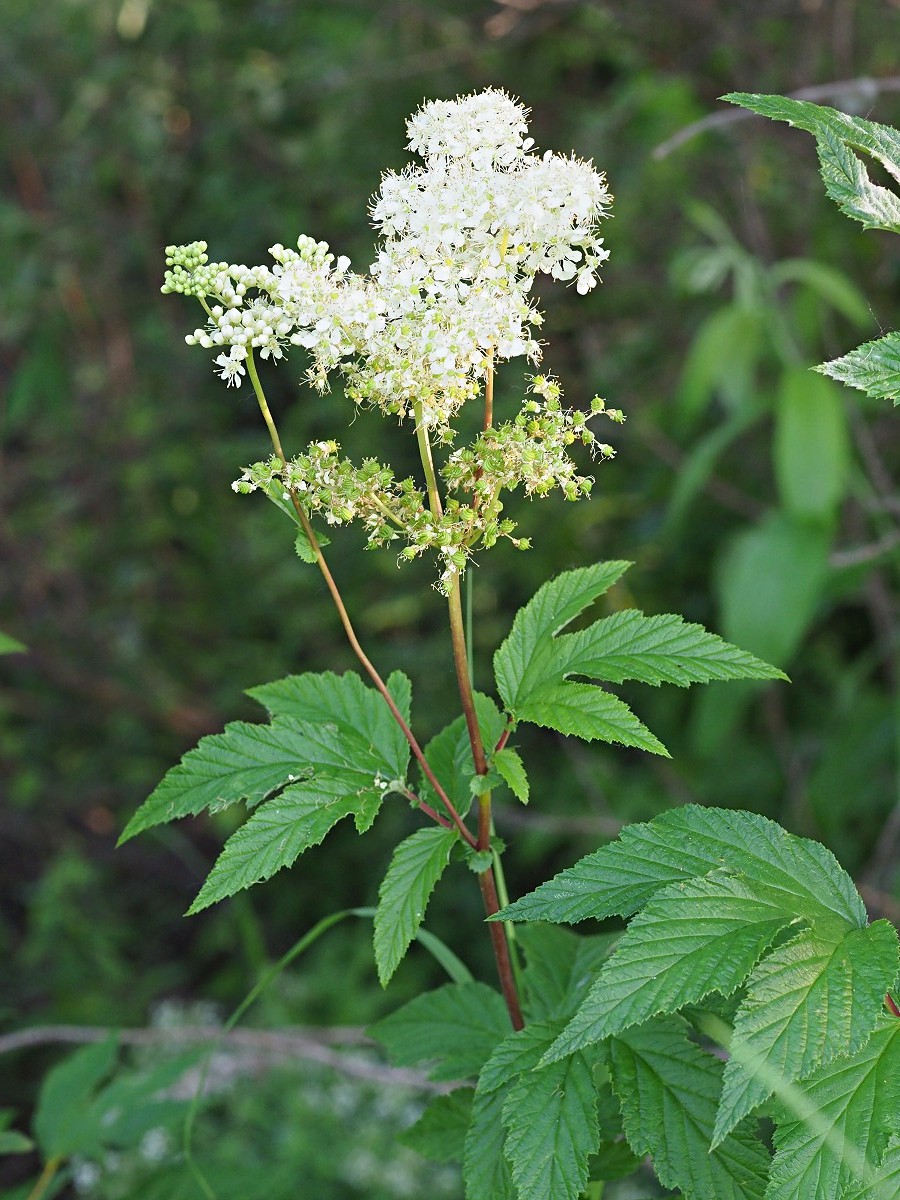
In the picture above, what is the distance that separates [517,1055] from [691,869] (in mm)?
249

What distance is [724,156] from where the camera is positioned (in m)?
4.09

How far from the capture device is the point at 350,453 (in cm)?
439

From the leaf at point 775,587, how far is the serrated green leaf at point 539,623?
6.37ft

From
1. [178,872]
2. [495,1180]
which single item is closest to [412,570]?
[178,872]

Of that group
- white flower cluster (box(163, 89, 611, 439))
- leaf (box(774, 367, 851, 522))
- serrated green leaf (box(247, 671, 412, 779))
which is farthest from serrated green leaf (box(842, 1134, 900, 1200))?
leaf (box(774, 367, 851, 522))

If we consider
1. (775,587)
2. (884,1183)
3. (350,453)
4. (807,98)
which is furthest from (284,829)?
(350,453)

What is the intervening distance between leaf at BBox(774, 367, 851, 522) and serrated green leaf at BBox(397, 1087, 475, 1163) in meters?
2.15

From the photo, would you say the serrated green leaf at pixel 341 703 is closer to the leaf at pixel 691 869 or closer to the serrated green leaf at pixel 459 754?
the serrated green leaf at pixel 459 754

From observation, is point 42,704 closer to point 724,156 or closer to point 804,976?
point 724,156

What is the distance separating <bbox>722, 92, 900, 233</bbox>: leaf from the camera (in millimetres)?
1052

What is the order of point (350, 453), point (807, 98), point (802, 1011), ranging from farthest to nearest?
1. point (350, 453)
2. point (807, 98)
3. point (802, 1011)

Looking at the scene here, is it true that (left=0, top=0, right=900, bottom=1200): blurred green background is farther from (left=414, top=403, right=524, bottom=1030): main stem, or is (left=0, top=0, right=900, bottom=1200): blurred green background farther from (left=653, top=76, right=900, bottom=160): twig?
(left=414, top=403, right=524, bottom=1030): main stem

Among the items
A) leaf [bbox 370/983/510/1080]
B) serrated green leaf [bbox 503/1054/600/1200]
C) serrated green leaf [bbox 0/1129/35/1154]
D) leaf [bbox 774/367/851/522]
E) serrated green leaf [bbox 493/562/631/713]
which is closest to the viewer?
serrated green leaf [bbox 503/1054/600/1200]

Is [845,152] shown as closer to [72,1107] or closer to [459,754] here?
[459,754]
